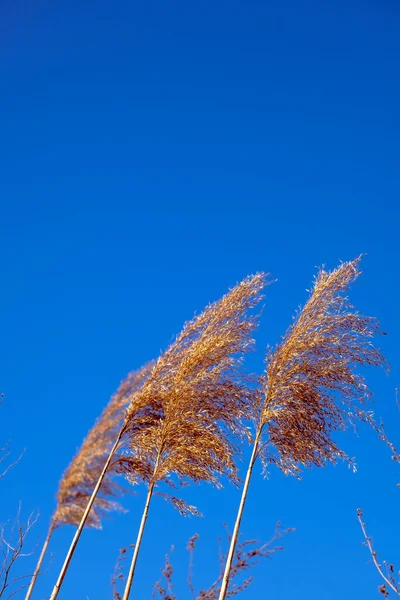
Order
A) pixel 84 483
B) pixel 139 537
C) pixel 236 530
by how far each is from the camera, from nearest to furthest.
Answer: pixel 236 530 → pixel 139 537 → pixel 84 483

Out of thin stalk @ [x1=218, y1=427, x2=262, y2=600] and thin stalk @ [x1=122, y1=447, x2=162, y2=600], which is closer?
thin stalk @ [x1=218, y1=427, x2=262, y2=600]

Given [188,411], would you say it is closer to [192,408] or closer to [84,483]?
[192,408]

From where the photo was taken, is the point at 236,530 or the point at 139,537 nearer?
the point at 236,530

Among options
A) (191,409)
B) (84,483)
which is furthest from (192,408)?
(84,483)

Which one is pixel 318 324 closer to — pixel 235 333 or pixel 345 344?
pixel 345 344

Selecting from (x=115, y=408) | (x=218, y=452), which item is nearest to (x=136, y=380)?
(x=115, y=408)

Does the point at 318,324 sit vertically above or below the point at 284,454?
above

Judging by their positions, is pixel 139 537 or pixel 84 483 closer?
pixel 139 537

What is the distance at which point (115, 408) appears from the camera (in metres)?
7.10

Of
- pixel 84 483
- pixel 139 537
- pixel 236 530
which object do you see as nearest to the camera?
pixel 236 530

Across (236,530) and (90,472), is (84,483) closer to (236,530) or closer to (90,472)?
(90,472)

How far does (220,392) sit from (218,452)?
565 millimetres

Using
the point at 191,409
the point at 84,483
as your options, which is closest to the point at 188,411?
the point at 191,409

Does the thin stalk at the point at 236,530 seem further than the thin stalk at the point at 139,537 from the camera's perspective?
No
